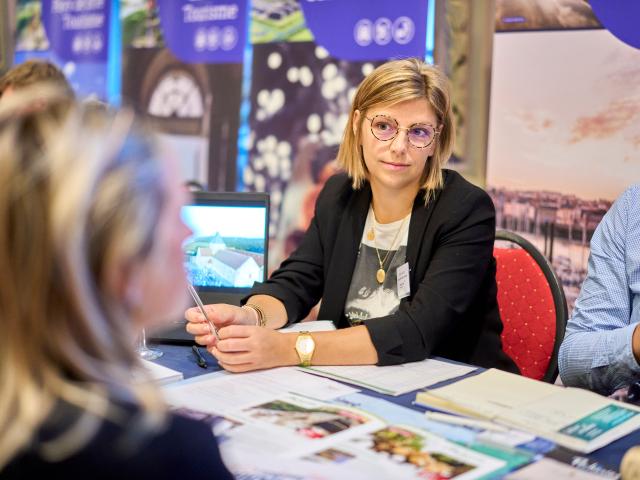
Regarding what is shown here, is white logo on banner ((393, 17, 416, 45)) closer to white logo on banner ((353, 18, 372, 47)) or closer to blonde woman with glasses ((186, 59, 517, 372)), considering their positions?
white logo on banner ((353, 18, 372, 47))

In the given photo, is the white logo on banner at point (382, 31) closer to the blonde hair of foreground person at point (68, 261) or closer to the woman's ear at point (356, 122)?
the woman's ear at point (356, 122)

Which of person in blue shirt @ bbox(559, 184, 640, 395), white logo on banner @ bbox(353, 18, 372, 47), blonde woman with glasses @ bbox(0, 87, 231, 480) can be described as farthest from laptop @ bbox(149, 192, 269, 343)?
white logo on banner @ bbox(353, 18, 372, 47)

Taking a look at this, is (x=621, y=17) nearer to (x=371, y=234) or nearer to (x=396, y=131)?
(x=396, y=131)

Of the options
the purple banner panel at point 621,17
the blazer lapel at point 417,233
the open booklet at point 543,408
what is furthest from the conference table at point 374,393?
the purple banner panel at point 621,17

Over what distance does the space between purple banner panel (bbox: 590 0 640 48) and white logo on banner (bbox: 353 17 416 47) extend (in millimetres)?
832

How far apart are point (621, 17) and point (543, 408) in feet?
6.49

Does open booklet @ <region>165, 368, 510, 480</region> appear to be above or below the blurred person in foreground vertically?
below

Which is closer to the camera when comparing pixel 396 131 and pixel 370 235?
pixel 396 131

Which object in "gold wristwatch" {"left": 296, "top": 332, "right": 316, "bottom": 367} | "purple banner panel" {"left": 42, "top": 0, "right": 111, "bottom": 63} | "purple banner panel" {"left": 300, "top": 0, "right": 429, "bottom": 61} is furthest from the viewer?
"purple banner panel" {"left": 42, "top": 0, "right": 111, "bottom": 63}

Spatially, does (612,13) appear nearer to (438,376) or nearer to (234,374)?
(438,376)

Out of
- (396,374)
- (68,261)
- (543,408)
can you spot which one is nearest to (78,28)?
(396,374)

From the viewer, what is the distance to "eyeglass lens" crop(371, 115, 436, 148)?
6.40ft

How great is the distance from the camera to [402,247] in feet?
6.51

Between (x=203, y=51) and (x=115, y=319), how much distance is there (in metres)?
3.60
